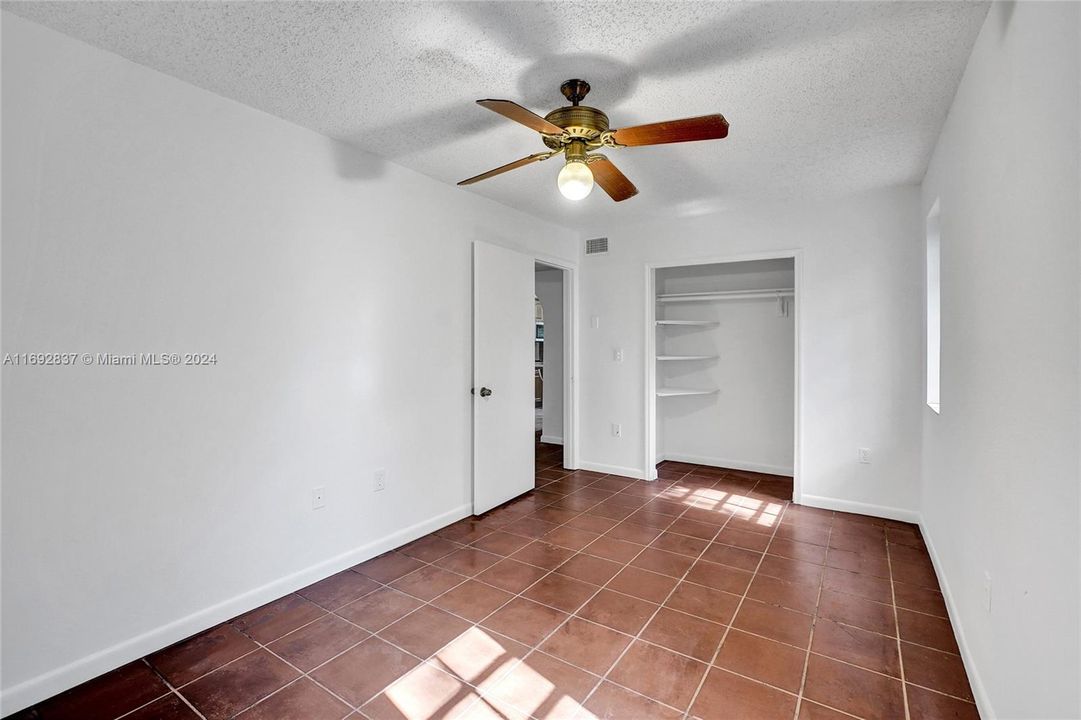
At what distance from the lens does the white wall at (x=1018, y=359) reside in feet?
3.73

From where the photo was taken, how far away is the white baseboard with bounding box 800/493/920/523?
3.74 m

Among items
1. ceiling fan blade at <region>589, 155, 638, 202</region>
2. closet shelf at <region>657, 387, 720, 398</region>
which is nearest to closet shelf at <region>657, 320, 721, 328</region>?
closet shelf at <region>657, 387, 720, 398</region>

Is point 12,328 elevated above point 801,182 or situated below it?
below

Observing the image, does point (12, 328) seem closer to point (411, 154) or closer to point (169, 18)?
point (169, 18)

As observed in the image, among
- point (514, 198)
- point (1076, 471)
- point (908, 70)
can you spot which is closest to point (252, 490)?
point (514, 198)

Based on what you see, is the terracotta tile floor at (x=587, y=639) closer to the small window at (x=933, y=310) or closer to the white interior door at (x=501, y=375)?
the white interior door at (x=501, y=375)

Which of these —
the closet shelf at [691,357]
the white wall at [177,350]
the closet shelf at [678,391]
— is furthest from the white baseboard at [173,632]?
the closet shelf at [691,357]

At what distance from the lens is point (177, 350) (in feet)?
7.41

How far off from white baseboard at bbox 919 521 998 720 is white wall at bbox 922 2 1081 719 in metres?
0.01

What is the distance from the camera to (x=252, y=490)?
2.53 m

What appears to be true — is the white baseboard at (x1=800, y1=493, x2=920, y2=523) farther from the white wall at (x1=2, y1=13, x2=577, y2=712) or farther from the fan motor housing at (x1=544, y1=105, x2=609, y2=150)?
the fan motor housing at (x1=544, y1=105, x2=609, y2=150)

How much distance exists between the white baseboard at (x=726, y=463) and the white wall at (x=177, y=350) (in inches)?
127

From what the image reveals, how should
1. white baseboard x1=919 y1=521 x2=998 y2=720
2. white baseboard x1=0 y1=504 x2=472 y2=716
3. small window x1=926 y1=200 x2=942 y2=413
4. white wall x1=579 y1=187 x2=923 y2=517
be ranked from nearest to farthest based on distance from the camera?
1. white baseboard x1=919 y1=521 x2=998 y2=720
2. white baseboard x1=0 y1=504 x2=472 y2=716
3. small window x1=926 y1=200 x2=942 y2=413
4. white wall x1=579 y1=187 x2=923 y2=517

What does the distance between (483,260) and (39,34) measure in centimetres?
248
